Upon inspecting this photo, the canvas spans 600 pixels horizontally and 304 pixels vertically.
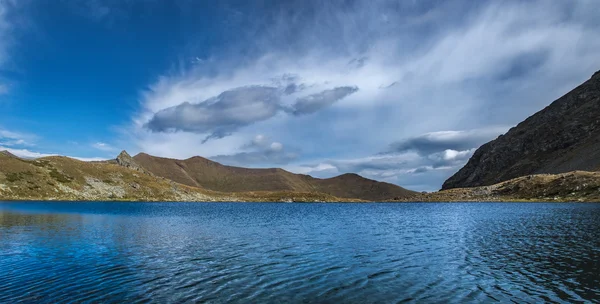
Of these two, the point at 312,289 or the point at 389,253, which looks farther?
the point at 389,253

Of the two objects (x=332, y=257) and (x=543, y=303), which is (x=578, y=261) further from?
(x=332, y=257)

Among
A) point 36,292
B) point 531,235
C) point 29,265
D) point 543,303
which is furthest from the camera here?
point 531,235

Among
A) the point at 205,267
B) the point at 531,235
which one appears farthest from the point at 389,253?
the point at 531,235

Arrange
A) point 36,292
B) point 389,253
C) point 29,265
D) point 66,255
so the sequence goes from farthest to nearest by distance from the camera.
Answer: point 389,253 → point 66,255 → point 29,265 → point 36,292

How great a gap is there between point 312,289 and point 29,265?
84.5 ft

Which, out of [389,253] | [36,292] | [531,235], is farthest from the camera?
[531,235]

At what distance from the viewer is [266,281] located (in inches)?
998

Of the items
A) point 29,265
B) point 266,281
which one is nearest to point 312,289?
point 266,281

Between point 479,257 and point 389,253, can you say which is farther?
point 389,253

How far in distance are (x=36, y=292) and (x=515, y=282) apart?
3355cm

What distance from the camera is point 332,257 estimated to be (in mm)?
35438

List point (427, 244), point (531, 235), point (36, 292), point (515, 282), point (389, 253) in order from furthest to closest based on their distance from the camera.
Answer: point (531, 235) → point (427, 244) → point (389, 253) → point (515, 282) → point (36, 292)

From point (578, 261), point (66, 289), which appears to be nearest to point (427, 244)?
point (578, 261)

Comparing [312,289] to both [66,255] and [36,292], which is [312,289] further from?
[66,255]
